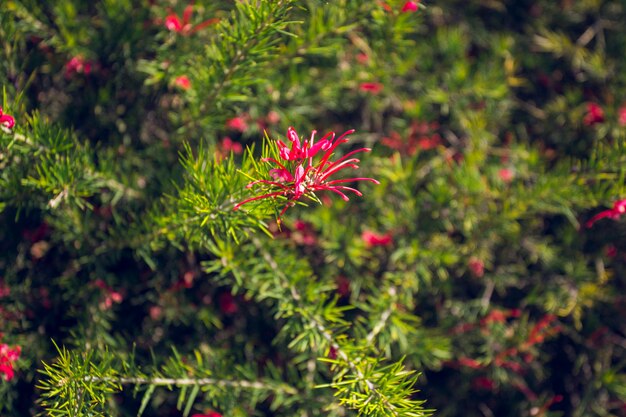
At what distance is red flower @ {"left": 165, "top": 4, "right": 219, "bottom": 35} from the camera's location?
123 cm

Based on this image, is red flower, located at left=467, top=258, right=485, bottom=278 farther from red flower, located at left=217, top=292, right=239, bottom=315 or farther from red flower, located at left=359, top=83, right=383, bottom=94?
red flower, located at left=217, top=292, right=239, bottom=315

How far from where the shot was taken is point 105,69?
4.30ft

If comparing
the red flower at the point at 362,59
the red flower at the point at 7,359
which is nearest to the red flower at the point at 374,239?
the red flower at the point at 362,59

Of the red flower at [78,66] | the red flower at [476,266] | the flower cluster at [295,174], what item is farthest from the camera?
the red flower at [476,266]

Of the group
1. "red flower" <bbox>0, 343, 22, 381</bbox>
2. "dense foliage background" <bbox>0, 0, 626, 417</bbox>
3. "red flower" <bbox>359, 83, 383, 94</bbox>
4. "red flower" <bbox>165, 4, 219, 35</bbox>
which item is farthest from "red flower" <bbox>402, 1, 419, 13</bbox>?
"red flower" <bbox>0, 343, 22, 381</bbox>

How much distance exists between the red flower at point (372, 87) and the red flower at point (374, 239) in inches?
14.9

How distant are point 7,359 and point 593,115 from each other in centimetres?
159

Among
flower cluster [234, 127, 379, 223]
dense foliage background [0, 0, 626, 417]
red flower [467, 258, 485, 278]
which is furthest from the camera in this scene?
red flower [467, 258, 485, 278]

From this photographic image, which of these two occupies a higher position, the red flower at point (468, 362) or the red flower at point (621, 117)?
the red flower at point (621, 117)

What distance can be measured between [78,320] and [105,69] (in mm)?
598

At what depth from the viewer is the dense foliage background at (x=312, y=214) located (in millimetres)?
1042

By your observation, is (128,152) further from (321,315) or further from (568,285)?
(568,285)

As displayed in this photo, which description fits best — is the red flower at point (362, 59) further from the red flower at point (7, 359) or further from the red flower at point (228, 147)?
the red flower at point (7, 359)

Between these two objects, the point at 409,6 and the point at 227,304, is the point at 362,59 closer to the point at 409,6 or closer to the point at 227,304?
the point at 409,6
